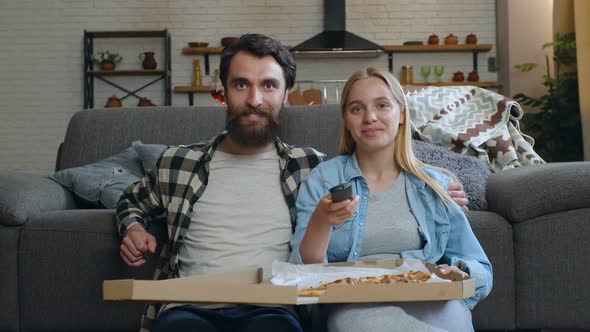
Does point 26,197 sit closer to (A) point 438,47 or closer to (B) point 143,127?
(B) point 143,127

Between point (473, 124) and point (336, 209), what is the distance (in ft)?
4.47

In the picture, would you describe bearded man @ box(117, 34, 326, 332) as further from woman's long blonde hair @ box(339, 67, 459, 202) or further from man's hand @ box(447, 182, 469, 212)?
man's hand @ box(447, 182, 469, 212)

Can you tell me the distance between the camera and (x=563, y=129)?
18.2 feet

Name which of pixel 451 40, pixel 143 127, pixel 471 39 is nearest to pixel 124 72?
pixel 451 40

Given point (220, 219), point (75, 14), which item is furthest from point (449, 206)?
point (75, 14)

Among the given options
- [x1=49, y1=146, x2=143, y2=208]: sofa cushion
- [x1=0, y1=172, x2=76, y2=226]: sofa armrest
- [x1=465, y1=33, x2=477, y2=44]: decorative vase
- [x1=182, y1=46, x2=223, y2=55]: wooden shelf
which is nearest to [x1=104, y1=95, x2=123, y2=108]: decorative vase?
[x1=182, y1=46, x2=223, y2=55]: wooden shelf

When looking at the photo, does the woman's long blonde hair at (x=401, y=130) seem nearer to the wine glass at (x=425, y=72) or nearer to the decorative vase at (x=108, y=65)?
the wine glass at (x=425, y=72)

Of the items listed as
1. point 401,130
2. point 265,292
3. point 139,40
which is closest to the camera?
point 265,292

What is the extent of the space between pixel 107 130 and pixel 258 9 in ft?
14.9

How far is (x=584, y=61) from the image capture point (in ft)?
16.2

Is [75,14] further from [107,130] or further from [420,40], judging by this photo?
[107,130]

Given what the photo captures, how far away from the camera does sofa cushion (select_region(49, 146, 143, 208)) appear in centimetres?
249

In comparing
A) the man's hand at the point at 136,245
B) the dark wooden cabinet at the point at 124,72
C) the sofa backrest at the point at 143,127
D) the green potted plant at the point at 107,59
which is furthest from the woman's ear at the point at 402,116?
the green potted plant at the point at 107,59

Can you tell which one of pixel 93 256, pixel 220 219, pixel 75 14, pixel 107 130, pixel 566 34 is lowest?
pixel 93 256
